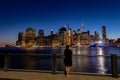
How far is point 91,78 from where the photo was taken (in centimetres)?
918

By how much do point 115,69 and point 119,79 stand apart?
778 mm

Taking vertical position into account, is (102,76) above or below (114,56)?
below

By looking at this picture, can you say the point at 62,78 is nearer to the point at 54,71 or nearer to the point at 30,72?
the point at 54,71

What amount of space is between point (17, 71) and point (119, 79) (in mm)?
6584

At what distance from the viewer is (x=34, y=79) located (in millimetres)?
8961

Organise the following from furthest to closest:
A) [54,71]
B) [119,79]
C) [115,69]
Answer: [54,71] < [115,69] < [119,79]

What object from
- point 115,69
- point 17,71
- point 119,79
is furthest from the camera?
point 17,71

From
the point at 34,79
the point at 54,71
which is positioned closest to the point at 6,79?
the point at 34,79

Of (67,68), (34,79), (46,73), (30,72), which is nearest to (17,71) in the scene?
(30,72)

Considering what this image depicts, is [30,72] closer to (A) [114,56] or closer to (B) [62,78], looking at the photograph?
(B) [62,78]

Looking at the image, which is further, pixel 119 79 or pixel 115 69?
pixel 115 69

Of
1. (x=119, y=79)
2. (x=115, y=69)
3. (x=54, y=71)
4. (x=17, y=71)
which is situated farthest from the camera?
(x=17, y=71)

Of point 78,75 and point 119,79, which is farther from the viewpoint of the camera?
point 78,75

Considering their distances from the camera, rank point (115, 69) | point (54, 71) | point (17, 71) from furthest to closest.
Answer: point (17, 71), point (54, 71), point (115, 69)
